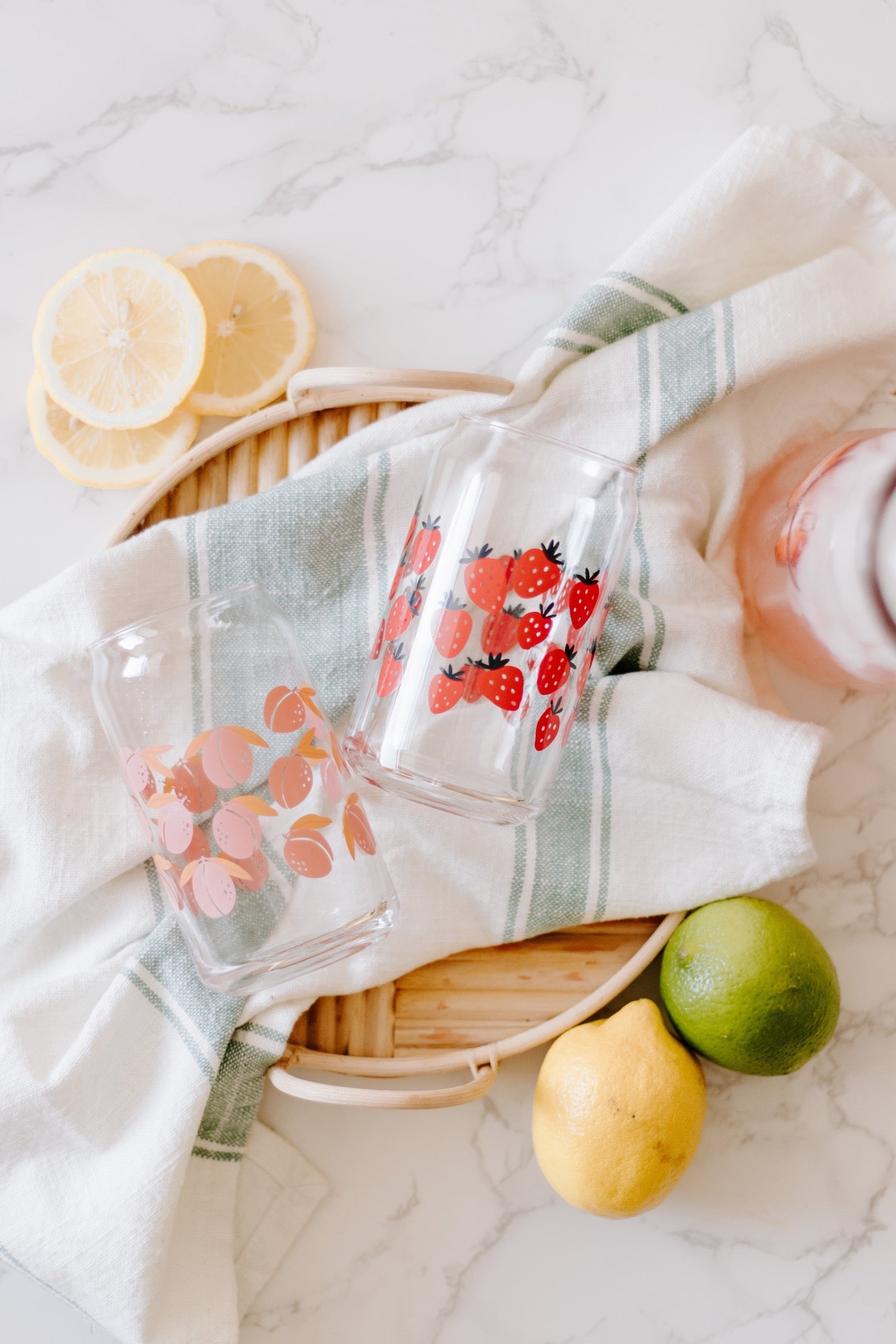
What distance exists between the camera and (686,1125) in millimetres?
742

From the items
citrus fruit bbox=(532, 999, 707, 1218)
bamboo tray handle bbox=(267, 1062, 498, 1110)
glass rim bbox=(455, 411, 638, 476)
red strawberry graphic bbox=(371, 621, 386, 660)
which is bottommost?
citrus fruit bbox=(532, 999, 707, 1218)

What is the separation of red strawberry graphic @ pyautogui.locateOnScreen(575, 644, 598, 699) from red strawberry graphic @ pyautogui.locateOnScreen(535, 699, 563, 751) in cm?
2

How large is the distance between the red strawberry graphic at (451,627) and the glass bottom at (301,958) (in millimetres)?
181

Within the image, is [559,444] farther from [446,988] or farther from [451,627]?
[446,988]

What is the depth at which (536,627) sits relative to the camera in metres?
0.67

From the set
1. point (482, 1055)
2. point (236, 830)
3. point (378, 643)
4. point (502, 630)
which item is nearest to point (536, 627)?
point (502, 630)

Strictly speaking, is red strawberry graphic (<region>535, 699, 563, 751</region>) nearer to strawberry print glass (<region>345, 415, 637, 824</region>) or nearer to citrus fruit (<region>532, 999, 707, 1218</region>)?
strawberry print glass (<region>345, 415, 637, 824</region>)

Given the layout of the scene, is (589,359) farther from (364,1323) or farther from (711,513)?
(364,1323)

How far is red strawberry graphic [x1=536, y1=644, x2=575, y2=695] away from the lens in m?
0.68

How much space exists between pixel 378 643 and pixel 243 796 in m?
0.15

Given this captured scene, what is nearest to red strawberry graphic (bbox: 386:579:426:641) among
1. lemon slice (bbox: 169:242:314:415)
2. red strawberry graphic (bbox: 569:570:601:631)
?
red strawberry graphic (bbox: 569:570:601:631)

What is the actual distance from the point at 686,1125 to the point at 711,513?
0.47 m

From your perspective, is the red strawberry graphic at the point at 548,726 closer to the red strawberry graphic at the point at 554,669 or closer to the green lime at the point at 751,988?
the red strawberry graphic at the point at 554,669

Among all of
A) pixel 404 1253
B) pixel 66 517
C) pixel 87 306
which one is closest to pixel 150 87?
pixel 87 306
